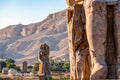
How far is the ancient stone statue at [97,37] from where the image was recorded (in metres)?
7.27

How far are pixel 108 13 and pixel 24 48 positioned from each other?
163 metres

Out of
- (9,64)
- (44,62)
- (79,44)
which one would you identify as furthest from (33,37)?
(79,44)

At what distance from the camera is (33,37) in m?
174

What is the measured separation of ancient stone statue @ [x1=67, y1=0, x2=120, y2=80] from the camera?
7266 mm

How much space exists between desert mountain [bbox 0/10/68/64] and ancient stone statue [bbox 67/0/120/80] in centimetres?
14001

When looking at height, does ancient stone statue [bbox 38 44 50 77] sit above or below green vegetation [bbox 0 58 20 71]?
below

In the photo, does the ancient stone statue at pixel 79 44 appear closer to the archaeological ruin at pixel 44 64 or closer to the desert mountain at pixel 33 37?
the archaeological ruin at pixel 44 64

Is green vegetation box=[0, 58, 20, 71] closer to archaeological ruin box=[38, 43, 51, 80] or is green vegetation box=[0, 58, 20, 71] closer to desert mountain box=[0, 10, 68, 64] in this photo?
archaeological ruin box=[38, 43, 51, 80]

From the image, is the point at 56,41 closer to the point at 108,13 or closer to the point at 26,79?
the point at 26,79

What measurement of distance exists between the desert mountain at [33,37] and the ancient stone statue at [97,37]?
140013 millimetres

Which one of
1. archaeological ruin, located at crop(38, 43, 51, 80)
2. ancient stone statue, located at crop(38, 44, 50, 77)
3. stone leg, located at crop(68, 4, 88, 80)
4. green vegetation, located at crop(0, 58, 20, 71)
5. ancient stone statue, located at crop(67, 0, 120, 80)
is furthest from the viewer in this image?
green vegetation, located at crop(0, 58, 20, 71)

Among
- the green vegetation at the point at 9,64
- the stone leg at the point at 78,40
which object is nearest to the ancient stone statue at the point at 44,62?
the stone leg at the point at 78,40

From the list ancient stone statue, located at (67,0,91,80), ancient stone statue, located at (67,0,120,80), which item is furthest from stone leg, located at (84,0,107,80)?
ancient stone statue, located at (67,0,91,80)

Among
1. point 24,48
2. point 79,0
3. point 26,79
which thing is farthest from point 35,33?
point 79,0
